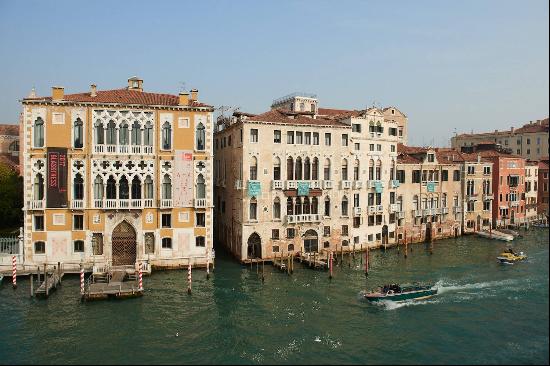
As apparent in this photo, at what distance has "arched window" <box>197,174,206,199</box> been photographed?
109ft

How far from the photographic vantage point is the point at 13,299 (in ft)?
86.0

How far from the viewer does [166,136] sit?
107 feet

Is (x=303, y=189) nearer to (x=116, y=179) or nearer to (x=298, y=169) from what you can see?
(x=298, y=169)

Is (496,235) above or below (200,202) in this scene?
below

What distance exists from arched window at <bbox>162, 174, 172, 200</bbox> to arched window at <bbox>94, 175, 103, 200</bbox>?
4.04m

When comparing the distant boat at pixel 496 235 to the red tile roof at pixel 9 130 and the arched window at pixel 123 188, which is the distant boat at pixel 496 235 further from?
the red tile roof at pixel 9 130

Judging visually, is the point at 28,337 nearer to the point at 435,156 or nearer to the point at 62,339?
the point at 62,339

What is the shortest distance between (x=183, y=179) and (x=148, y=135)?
381cm

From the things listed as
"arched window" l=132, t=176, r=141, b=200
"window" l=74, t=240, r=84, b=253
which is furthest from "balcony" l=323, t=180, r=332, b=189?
"window" l=74, t=240, r=84, b=253

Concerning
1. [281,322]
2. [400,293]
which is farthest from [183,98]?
[400,293]

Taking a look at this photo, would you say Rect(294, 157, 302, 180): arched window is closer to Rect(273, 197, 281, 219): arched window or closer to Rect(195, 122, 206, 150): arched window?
Rect(273, 197, 281, 219): arched window

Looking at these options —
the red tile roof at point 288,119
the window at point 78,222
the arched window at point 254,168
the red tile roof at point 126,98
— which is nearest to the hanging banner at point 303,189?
the arched window at point 254,168

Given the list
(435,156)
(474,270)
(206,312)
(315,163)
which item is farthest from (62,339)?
(435,156)

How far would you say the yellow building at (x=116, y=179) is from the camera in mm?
30812
